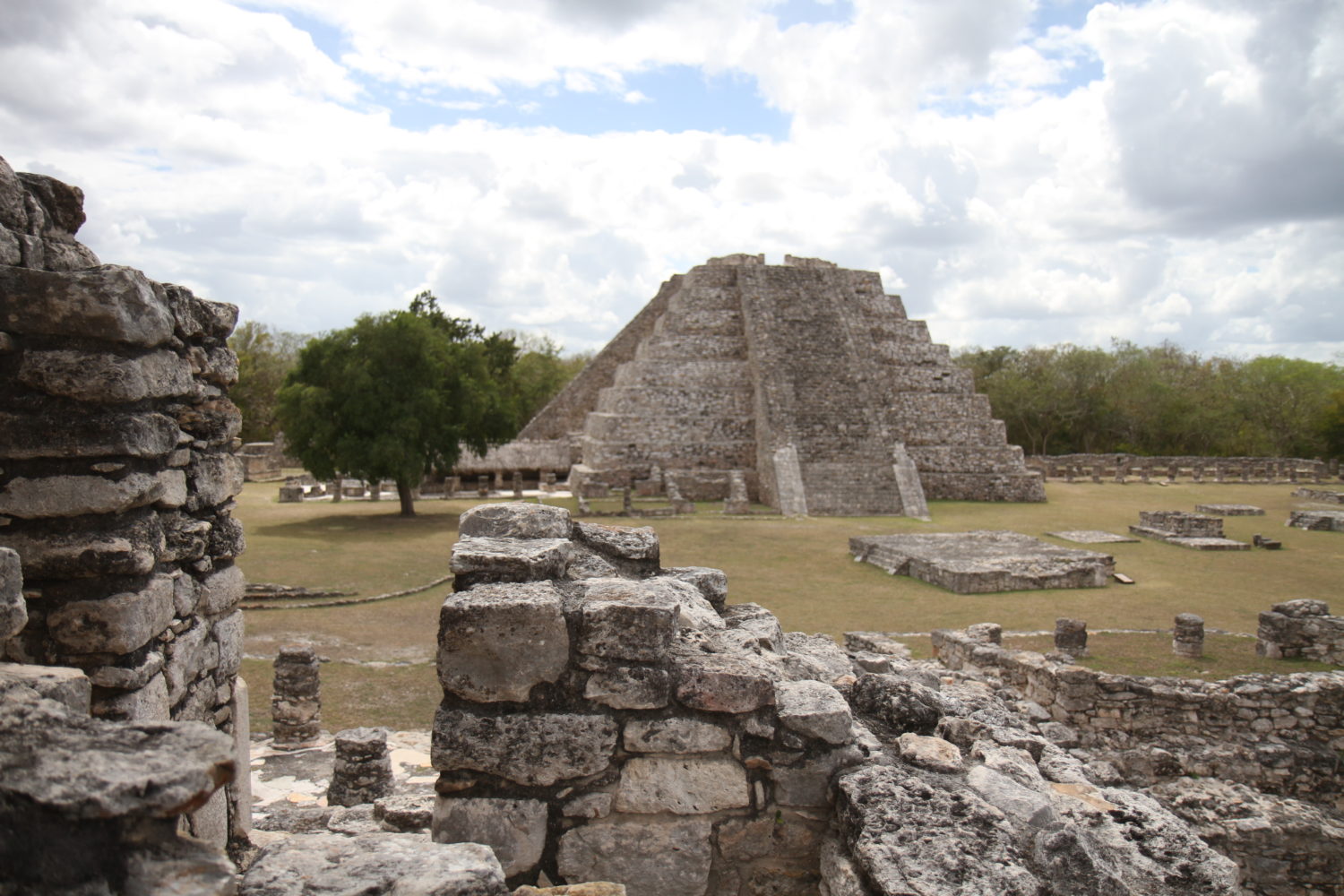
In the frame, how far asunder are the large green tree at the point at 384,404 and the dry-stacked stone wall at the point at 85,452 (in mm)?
19268

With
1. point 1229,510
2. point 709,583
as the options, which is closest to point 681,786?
point 709,583

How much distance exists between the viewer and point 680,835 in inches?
122

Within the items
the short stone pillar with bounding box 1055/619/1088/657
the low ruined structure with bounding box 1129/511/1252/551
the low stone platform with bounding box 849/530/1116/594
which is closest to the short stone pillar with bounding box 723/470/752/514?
the low stone platform with bounding box 849/530/1116/594

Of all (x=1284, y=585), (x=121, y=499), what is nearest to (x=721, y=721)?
(x=121, y=499)

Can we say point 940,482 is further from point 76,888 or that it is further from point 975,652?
point 76,888

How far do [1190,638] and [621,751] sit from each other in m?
9.61

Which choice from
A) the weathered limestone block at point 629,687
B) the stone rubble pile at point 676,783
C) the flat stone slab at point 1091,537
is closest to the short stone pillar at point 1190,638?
the stone rubble pile at point 676,783

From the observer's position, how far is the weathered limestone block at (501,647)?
3.05 metres

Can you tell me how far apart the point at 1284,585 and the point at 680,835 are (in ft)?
53.9

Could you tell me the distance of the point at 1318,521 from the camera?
23.3 metres

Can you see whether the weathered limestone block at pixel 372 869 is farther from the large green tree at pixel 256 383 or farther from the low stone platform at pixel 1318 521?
the large green tree at pixel 256 383

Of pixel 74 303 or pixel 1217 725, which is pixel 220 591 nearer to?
pixel 74 303

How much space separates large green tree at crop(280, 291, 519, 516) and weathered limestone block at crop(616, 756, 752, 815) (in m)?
20.4

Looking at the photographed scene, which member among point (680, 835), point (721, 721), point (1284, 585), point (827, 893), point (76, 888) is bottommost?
point (1284, 585)
